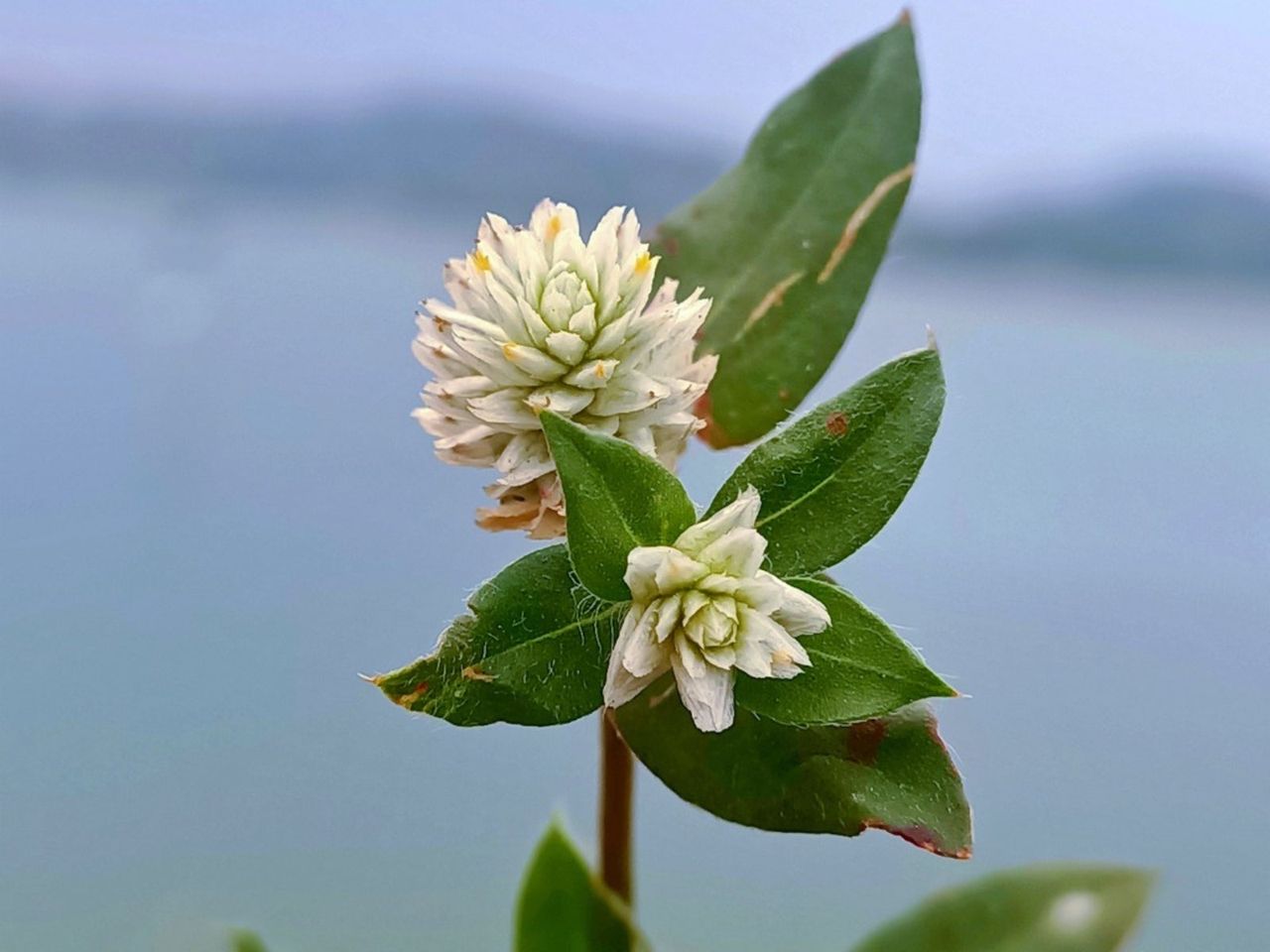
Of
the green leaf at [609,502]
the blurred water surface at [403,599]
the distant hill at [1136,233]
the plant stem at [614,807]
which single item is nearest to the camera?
the green leaf at [609,502]

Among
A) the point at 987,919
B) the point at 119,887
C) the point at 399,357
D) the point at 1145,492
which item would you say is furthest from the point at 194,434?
the point at 1145,492

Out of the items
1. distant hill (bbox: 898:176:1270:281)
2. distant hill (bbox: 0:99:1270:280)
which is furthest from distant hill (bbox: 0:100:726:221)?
distant hill (bbox: 898:176:1270:281)

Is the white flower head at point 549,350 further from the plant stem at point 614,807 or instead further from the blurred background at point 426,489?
the blurred background at point 426,489

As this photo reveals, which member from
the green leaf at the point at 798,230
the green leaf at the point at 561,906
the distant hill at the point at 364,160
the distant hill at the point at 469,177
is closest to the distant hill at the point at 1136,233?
the distant hill at the point at 469,177

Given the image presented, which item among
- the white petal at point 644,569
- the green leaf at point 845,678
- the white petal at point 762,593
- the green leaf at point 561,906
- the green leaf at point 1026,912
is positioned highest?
the white petal at point 644,569

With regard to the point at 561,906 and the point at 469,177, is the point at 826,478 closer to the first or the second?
the point at 561,906

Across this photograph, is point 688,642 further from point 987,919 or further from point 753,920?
point 753,920

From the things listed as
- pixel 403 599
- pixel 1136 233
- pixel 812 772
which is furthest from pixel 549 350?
pixel 1136 233
